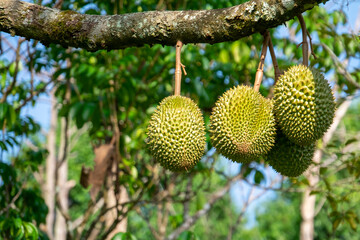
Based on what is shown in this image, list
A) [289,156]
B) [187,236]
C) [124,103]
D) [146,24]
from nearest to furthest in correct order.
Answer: [146,24] → [289,156] → [187,236] → [124,103]

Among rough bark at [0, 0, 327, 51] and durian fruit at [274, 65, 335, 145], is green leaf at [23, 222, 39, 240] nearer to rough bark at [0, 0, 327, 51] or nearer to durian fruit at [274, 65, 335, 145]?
rough bark at [0, 0, 327, 51]

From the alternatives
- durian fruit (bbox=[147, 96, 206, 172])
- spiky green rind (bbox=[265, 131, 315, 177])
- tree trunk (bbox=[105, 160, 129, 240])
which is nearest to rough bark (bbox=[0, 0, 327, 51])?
durian fruit (bbox=[147, 96, 206, 172])

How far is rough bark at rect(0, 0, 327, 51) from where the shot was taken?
1.36 m

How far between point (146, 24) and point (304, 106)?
0.72 metres

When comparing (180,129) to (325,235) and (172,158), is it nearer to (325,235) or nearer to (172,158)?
(172,158)

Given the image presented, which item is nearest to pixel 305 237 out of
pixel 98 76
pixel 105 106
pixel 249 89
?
pixel 105 106

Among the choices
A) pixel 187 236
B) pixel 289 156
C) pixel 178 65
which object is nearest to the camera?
pixel 178 65

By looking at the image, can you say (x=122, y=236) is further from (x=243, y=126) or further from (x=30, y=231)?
(x=243, y=126)

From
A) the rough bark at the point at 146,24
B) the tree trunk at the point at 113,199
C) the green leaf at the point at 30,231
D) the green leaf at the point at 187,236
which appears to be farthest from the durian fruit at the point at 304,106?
the tree trunk at the point at 113,199

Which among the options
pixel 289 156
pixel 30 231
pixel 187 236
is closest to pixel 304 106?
pixel 289 156

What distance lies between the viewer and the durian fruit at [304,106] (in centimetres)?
160

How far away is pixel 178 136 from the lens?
160 cm

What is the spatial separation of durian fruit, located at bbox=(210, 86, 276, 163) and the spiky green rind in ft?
0.23

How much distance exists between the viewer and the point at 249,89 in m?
1.72
